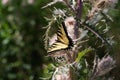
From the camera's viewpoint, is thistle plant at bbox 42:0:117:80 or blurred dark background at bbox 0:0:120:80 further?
blurred dark background at bbox 0:0:120:80

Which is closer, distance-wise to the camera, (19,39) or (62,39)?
(62,39)

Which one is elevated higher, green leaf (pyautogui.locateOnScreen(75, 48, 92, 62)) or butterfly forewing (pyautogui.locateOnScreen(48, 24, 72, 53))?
butterfly forewing (pyautogui.locateOnScreen(48, 24, 72, 53))

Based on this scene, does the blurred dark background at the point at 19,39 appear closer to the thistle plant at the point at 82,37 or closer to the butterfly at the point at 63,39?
the thistle plant at the point at 82,37

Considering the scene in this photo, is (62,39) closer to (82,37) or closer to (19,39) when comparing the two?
(82,37)

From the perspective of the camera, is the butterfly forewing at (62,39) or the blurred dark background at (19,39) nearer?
the butterfly forewing at (62,39)

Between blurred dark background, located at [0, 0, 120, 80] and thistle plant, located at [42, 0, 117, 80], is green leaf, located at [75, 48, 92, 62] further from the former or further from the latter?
blurred dark background, located at [0, 0, 120, 80]

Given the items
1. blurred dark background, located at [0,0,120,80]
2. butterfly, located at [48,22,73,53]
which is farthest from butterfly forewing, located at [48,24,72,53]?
blurred dark background, located at [0,0,120,80]

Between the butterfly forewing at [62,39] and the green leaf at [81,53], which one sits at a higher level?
the butterfly forewing at [62,39]

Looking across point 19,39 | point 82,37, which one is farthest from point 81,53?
point 19,39

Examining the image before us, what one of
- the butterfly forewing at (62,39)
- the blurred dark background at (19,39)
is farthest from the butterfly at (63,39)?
the blurred dark background at (19,39)
